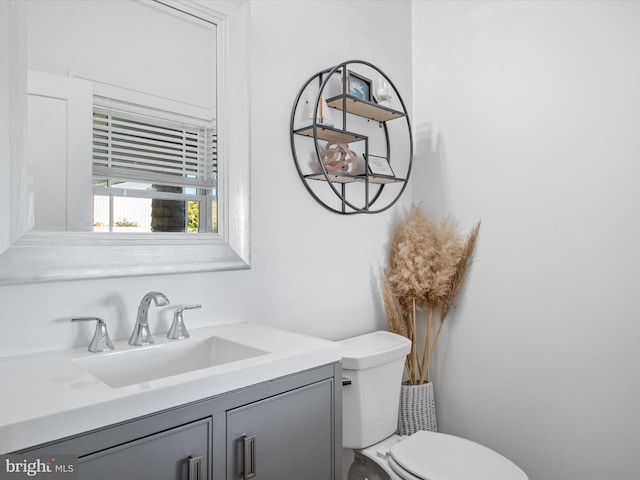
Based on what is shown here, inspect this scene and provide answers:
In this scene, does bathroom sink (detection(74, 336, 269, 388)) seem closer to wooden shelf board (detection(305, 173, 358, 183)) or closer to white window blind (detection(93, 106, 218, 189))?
white window blind (detection(93, 106, 218, 189))

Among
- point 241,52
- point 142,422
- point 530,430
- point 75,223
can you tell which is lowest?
point 530,430

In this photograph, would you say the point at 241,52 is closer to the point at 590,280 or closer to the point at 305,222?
the point at 305,222

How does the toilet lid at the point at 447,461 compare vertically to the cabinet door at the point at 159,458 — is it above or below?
below

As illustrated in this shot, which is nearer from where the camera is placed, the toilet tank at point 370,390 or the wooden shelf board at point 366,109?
the toilet tank at point 370,390

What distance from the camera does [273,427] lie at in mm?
1045

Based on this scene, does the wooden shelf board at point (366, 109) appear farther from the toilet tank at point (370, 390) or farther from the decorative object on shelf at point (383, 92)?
the toilet tank at point (370, 390)

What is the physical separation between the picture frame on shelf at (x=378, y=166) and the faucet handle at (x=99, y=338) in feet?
3.84

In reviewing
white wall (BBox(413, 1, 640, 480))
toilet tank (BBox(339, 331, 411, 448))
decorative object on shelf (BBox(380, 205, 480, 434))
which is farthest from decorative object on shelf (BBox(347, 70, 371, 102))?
toilet tank (BBox(339, 331, 411, 448))

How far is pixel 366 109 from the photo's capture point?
6.12 feet

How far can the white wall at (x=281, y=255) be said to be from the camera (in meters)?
1.15

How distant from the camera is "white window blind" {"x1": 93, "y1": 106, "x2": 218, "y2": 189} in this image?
4.02 feet

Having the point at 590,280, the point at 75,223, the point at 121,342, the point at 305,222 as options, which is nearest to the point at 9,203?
the point at 75,223

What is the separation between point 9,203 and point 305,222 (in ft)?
3.22

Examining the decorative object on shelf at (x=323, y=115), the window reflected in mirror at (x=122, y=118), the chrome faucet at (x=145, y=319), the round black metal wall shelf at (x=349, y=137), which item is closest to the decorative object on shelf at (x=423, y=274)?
Answer: the round black metal wall shelf at (x=349, y=137)
